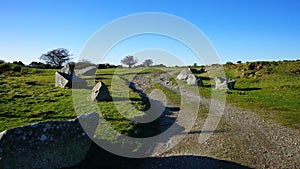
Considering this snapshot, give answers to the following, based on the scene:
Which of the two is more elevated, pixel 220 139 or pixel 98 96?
pixel 98 96

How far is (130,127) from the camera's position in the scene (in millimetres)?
14461

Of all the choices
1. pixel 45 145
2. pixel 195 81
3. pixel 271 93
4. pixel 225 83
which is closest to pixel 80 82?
pixel 195 81

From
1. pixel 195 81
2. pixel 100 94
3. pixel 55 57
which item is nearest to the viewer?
pixel 100 94

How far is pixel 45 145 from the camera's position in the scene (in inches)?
381

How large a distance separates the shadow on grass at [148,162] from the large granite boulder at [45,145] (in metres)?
0.55

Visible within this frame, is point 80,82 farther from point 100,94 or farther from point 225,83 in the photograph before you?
point 225,83

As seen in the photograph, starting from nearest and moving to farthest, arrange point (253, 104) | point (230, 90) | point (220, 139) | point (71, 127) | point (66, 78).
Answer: point (71, 127)
point (220, 139)
point (253, 104)
point (66, 78)
point (230, 90)

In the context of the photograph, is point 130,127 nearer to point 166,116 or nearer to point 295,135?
point 166,116

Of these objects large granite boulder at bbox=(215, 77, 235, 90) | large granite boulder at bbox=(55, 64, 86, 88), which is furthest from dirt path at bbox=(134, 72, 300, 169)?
large granite boulder at bbox=(55, 64, 86, 88)

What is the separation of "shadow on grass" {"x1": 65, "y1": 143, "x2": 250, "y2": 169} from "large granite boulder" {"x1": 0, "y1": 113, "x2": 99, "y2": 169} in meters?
0.55

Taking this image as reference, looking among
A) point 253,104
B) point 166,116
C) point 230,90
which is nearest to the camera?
point 166,116

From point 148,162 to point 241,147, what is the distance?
4802mm


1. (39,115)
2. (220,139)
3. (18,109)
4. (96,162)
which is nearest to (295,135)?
(220,139)

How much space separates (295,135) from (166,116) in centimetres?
834
